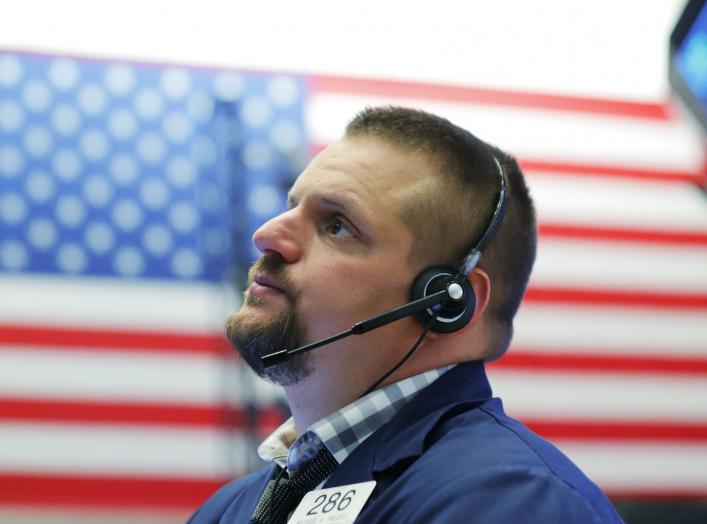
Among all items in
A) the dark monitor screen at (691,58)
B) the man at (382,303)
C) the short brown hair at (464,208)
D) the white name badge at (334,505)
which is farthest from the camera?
the short brown hair at (464,208)

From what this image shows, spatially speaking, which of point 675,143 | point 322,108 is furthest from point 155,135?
point 675,143

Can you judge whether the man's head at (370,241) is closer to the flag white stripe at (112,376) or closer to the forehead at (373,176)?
the forehead at (373,176)

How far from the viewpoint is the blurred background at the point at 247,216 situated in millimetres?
3723

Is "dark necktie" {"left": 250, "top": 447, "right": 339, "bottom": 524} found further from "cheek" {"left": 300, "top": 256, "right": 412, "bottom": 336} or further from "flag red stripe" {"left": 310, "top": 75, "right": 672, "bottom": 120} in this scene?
"flag red stripe" {"left": 310, "top": 75, "right": 672, "bottom": 120}

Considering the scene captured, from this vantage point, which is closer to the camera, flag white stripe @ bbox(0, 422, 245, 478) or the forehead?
the forehead

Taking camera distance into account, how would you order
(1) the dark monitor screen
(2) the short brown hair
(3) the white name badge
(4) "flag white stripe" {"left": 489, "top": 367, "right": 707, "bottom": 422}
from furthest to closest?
(4) "flag white stripe" {"left": 489, "top": 367, "right": 707, "bottom": 422}, (2) the short brown hair, (3) the white name badge, (1) the dark monitor screen

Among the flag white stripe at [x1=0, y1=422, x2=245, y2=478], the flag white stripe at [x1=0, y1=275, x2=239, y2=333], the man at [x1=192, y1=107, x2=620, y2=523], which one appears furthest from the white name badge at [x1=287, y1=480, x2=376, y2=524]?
the flag white stripe at [x1=0, y1=422, x2=245, y2=478]

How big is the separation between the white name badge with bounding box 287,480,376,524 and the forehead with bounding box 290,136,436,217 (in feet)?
1.25

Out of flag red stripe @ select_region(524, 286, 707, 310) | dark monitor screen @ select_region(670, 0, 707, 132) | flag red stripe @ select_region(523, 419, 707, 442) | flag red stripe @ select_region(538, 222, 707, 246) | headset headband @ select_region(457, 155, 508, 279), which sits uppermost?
dark monitor screen @ select_region(670, 0, 707, 132)

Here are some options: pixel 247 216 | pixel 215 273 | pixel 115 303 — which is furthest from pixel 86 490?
pixel 247 216

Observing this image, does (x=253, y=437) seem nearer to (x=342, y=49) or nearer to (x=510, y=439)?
(x=342, y=49)

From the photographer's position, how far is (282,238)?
1.33 m

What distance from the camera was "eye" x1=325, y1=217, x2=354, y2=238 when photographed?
1330 mm

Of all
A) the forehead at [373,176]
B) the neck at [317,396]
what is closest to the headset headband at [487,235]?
the forehead at [373,176]
